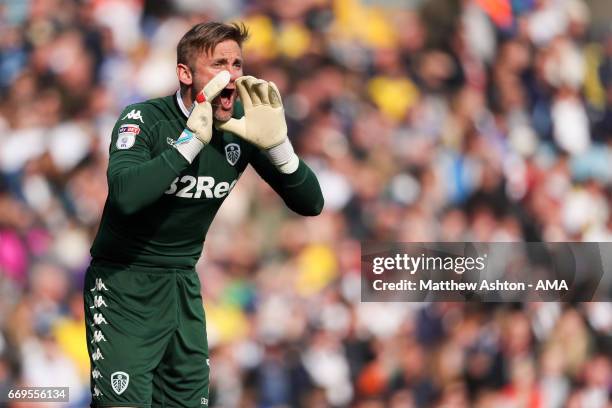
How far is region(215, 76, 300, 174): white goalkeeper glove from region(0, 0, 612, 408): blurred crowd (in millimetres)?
3021

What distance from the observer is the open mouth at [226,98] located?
10.5 feet

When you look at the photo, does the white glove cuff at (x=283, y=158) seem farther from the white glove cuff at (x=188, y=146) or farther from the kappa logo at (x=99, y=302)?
the kappa logo at (x=99, y=302)

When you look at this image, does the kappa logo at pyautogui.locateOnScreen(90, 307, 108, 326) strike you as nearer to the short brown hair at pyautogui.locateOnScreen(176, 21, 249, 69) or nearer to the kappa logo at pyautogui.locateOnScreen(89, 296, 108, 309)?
the kappa logo at pyautogui.locateOnScreen(89, 296, 108, 309)

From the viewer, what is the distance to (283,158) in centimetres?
326

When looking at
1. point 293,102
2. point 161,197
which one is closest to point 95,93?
point 293,102

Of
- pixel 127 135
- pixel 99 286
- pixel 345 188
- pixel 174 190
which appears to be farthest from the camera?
pixel 345 188

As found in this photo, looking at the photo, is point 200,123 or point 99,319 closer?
point 200,123

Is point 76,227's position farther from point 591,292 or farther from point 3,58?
point 591,292

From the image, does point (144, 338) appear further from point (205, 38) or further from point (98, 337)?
point (205, 38)

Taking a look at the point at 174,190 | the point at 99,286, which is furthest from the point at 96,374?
the point at 174,190

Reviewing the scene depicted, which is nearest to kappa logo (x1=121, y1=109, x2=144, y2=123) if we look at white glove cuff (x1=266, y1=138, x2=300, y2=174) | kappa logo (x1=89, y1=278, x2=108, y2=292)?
white glove cuff (x1=266, y1=138, x2=300, y2=174)

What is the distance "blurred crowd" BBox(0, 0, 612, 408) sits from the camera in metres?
6.10

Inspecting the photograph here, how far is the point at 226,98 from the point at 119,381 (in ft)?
3.25

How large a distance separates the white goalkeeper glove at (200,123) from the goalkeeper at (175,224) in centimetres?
1
